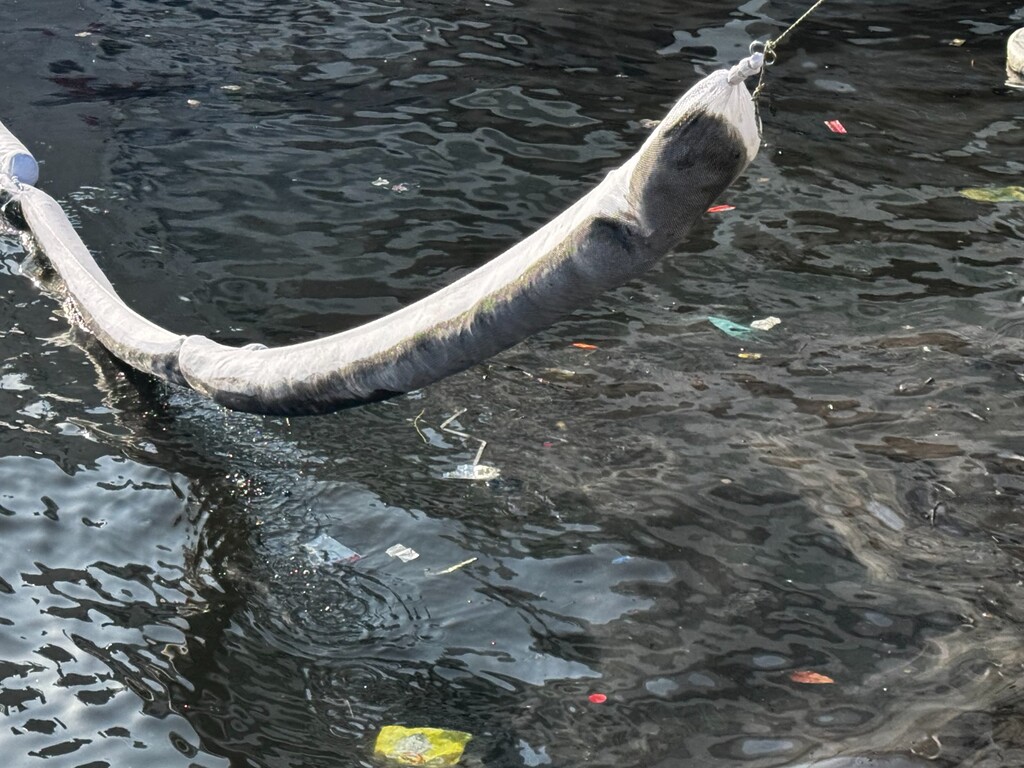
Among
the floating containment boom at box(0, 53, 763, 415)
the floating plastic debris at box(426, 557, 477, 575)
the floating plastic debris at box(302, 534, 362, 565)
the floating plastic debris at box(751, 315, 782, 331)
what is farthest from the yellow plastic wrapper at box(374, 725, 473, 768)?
the floating plastic debris at box(751, 315, 782, 331)

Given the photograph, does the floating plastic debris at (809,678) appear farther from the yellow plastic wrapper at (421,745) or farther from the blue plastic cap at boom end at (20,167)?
the blue plastic cap at boom end at (20,167)

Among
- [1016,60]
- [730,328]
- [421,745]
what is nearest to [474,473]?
[421,745]

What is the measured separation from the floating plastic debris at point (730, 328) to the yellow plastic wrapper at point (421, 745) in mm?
2530

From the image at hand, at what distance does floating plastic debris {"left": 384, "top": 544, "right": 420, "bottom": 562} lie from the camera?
367 cm

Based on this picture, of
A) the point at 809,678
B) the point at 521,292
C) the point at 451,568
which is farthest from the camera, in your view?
the point at 451,568

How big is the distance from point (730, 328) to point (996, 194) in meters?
2.22

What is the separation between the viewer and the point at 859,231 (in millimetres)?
5898

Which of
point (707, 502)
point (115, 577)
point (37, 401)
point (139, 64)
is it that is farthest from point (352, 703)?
point (139, 64)

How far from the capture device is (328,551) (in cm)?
372

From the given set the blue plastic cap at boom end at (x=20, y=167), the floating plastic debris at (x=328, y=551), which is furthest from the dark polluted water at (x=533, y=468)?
the blue plastic cap at boom end at (x=20, y=167)

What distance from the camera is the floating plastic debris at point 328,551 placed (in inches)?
145

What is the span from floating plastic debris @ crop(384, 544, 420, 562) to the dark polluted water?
0.06 feet

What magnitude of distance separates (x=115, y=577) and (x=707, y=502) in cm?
196

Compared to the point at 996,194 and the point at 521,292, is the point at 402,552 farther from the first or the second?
the point at 996,194
